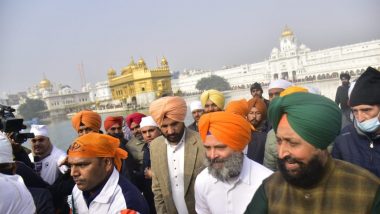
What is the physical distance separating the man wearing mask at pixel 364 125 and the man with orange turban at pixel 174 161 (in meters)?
0.96

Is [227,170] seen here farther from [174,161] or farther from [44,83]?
[44,83]

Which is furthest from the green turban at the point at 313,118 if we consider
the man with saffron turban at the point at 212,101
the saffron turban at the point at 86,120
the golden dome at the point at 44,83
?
the golden dome at the point at 44,83

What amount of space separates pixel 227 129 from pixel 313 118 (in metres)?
Result: 0.67

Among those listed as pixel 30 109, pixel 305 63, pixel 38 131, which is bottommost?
pixel 38 131

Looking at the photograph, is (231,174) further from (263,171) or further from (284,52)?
(284,52)

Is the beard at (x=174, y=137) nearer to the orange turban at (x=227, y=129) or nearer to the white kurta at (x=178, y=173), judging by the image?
the white kurta at (x=178, y=173)

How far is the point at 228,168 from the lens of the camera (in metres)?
1.65

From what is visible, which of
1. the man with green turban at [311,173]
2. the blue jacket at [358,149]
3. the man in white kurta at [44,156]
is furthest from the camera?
the man in white kurta at [44,156]

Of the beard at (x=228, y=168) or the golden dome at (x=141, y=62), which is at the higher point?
the golden dome at (x=141, y=62)

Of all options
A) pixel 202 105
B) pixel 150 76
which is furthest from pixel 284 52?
pixel 202 105

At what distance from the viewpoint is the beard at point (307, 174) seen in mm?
1038

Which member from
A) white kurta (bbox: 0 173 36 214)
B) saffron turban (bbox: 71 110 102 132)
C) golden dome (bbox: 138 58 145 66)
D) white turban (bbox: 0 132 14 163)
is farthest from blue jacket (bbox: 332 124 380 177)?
golden dome (bbox: 138 58 145 66)

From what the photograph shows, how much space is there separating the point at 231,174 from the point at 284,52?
221 ft

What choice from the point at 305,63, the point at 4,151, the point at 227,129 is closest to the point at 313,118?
the point at 227,129
